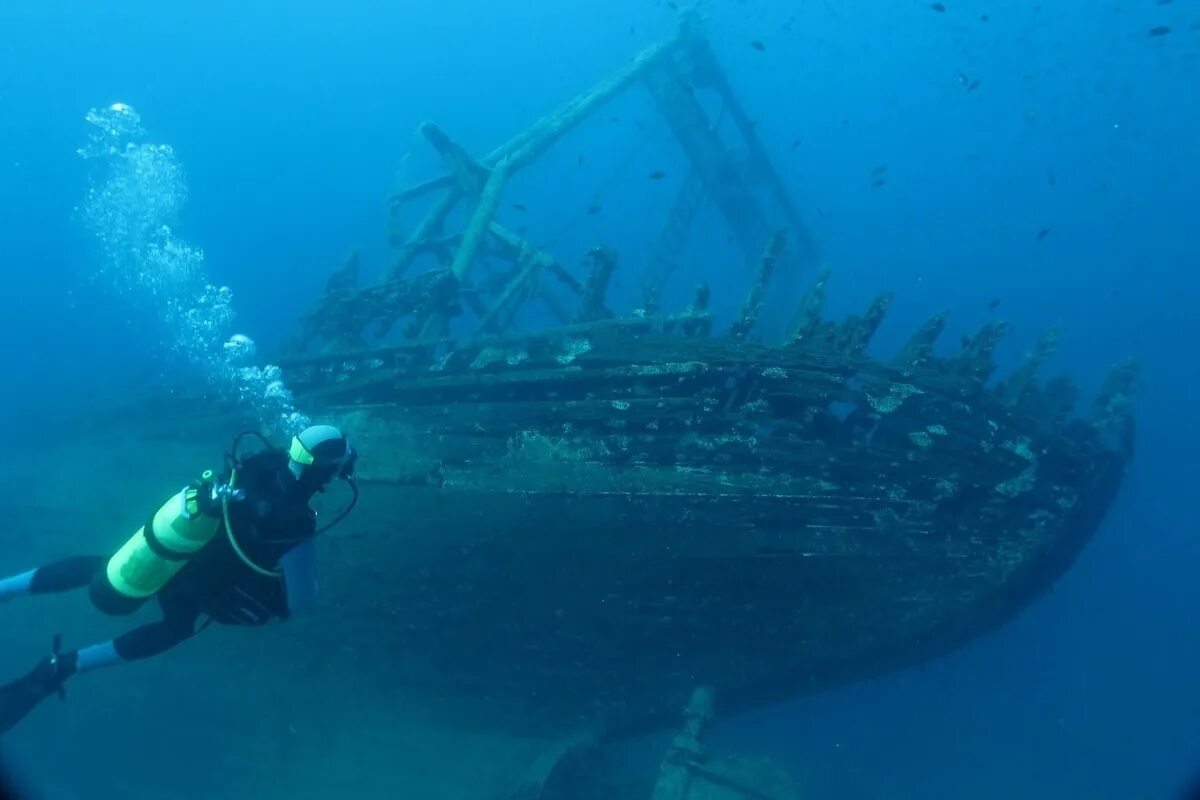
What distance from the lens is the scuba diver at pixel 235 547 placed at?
399cm

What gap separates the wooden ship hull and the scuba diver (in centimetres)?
265

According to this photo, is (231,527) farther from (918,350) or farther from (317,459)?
(918,350)

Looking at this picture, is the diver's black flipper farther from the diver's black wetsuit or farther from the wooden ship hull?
the wooden ship hull

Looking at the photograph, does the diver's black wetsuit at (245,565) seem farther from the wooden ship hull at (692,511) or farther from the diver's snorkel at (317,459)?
the wooden ship hull at (692,511)

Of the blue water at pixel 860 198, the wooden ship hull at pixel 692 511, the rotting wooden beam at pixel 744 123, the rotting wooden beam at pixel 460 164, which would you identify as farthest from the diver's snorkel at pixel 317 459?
the rotting wooden beam at pixel 744 123

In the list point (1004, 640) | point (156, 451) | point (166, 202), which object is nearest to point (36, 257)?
point (166, 202)

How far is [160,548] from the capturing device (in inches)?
166

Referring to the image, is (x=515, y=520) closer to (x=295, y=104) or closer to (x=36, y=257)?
(x=36, y=257)

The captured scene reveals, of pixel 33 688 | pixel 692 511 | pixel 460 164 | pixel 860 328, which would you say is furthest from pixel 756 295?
pixel 33 688

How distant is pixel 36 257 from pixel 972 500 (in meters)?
73.4

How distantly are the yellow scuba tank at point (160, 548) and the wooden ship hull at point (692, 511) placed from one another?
2.83 m

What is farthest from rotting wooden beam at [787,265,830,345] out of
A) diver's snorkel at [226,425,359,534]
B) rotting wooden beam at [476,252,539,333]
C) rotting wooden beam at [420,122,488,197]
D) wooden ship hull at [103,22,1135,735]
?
rotting wooden beam at [420,122,488,197]

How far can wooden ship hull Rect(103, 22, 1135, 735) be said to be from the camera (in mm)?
6348

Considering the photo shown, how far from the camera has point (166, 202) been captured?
25453 mm
